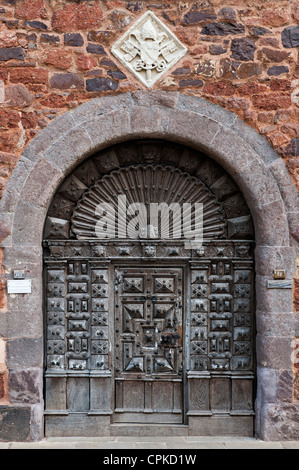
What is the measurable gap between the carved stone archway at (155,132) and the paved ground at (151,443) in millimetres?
111

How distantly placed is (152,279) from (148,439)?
149 cm

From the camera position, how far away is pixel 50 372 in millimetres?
4082


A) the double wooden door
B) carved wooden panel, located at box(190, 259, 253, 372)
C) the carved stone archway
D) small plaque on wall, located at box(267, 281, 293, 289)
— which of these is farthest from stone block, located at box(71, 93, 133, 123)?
small plaque on wall, located at box(267, 281, 293, 289)

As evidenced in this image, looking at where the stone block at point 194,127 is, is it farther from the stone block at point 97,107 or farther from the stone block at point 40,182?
the stone block at point 40,182

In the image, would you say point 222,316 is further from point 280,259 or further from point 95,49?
point 95,49

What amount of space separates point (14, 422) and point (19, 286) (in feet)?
4.01

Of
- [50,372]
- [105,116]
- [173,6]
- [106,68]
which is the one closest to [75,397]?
[50,372]

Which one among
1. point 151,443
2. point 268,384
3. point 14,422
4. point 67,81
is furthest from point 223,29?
point 14,422

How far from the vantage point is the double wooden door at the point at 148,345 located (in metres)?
4.15

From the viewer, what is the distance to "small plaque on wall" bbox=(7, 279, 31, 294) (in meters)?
3.87

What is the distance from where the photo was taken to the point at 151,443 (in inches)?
155

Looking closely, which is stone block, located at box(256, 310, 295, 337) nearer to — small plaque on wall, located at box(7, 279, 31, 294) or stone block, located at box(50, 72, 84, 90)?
small plaque on wall, located at box(7, 279, 31, 294)

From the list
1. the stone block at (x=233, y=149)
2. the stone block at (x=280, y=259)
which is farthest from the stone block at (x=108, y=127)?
the stone block at (x=280, y=259)

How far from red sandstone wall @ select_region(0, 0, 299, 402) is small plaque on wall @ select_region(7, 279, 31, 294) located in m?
0.12
